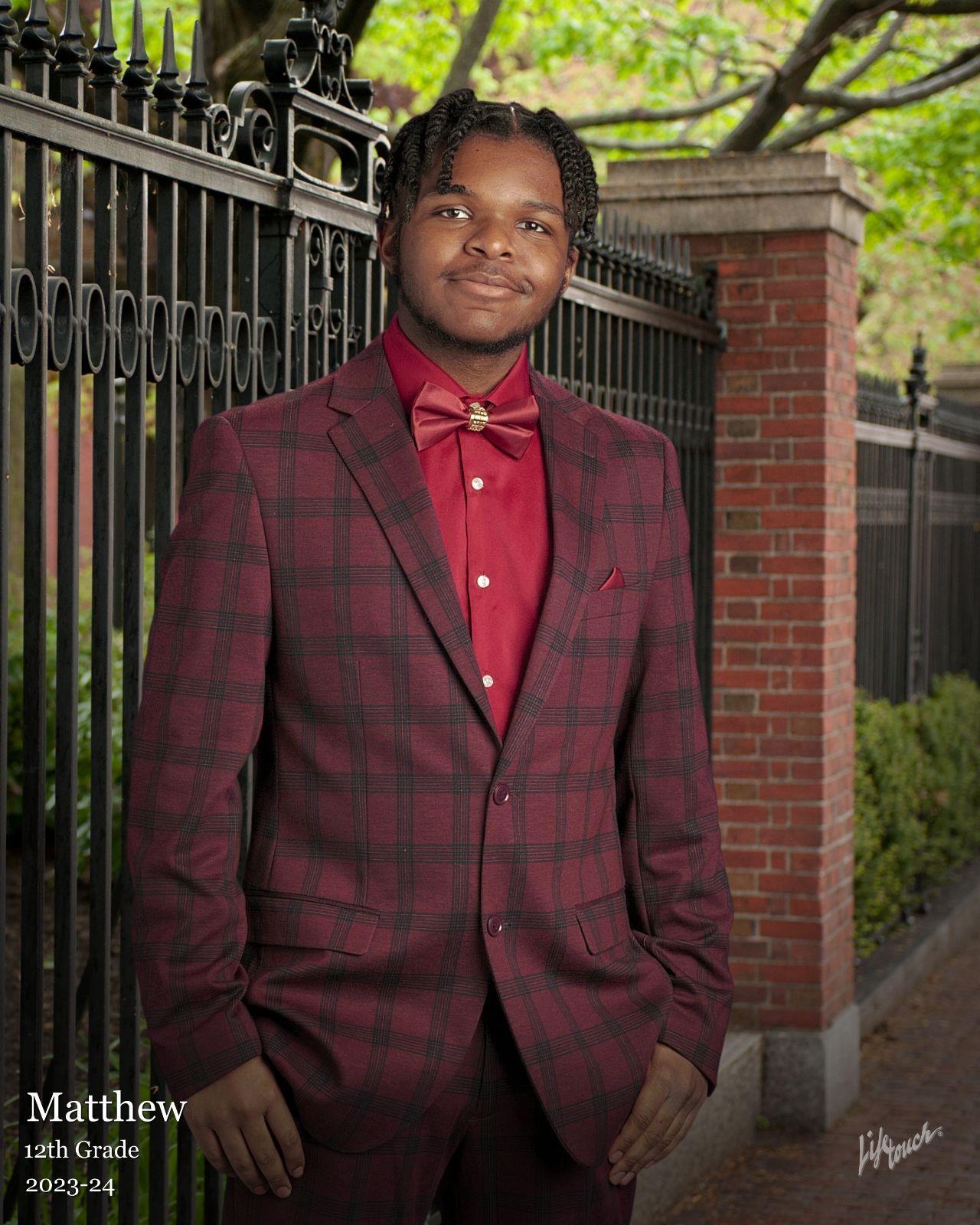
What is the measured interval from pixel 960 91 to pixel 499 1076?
12214 millimetres

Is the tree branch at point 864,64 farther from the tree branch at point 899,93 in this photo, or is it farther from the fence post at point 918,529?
the fence post at point 918,529

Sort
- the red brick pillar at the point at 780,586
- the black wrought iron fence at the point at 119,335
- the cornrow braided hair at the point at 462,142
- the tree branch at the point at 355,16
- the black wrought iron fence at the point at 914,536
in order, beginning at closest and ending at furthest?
the cornrow braided hair at the point at 462,142 < the black wrought iron fence at the point at 119,335 < the red brick pillar at the point at 780,586 < the tree branch at the point at 355,16 < the black wrought iron fence at the point at 914,536

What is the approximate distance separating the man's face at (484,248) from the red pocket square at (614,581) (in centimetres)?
37

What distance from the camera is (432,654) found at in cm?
218

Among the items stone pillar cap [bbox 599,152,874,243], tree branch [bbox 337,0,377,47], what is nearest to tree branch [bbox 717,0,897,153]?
tree branch [bbox 337,0,377,47]

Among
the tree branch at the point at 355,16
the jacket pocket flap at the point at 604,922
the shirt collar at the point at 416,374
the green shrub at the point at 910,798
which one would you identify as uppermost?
the tree branch at the point at 355,16

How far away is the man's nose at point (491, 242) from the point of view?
2215mm

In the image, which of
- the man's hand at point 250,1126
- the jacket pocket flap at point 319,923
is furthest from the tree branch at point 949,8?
the man's hand at point 250,1126

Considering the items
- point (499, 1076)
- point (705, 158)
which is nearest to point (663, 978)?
point (499, 1076)

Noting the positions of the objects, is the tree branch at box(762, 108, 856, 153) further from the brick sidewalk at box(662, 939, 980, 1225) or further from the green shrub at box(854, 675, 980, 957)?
the brick sidewalk at box(662, 939, 980, 1225)

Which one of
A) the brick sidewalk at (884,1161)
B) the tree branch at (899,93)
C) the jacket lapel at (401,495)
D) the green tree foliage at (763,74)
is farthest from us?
the green tree foliage at (763,74)

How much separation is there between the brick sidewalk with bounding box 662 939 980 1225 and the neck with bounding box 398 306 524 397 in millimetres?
3375

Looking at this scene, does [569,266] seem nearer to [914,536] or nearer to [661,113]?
[914,536]

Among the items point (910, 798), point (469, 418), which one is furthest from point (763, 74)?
point (469, 418)
